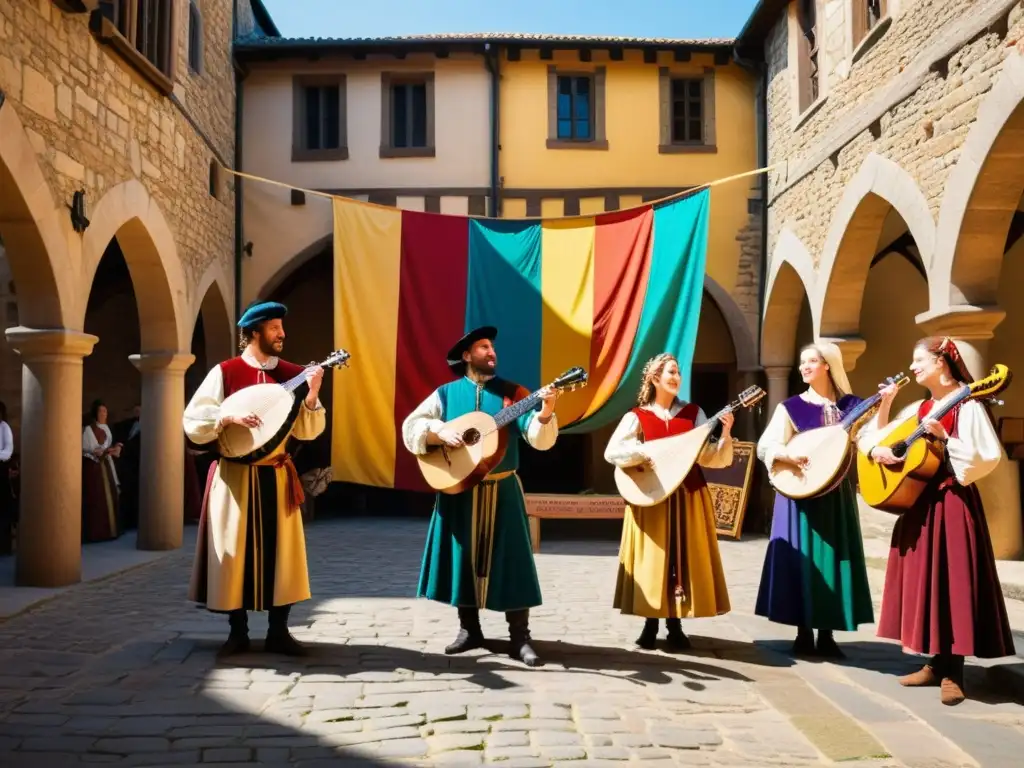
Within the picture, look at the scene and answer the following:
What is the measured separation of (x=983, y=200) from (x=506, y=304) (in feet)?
16.9

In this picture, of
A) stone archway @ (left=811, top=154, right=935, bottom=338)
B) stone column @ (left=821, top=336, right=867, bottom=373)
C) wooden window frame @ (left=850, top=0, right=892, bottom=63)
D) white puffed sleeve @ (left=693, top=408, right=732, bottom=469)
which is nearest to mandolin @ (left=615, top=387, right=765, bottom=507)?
white puffed sleeve @ (left=693, top=408, right=732, bottom=469)

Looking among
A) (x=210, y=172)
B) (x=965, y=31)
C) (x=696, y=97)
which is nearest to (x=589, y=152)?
(x=696, y=97)

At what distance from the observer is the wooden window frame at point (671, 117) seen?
1269 cm

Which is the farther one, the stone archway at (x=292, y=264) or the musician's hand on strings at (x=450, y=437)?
the stone archway at (x=292, y=264)

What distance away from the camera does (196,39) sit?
34.8 ft

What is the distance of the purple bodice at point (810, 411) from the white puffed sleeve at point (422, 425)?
1.83 m

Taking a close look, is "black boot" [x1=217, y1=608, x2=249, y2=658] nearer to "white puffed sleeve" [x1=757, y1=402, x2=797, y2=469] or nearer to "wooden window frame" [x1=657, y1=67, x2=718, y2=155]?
"white puffed sleeve" [x1=757, y1=402, x2=797, y2=469]

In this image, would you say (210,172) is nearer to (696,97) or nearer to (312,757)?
(696,97)

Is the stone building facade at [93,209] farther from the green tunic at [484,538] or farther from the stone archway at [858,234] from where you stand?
the stone archway at [858,234]

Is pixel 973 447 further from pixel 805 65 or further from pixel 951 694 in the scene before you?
pixel 805 65

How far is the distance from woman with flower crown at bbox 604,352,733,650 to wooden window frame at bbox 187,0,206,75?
7.64 meters

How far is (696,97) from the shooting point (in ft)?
42.2

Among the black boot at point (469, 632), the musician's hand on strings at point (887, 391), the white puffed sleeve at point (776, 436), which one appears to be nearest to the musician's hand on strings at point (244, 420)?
the black boot at point (469, 632)

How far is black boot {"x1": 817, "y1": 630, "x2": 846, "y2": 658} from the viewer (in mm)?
5062
